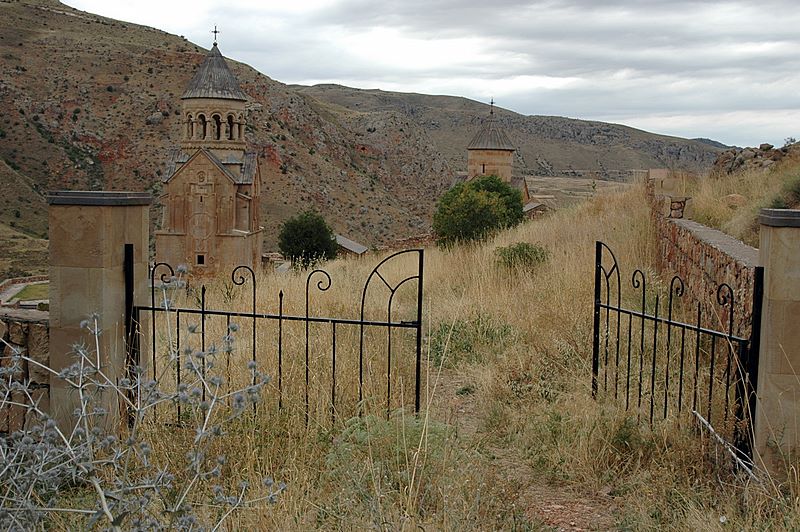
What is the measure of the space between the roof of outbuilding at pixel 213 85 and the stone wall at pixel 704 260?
2078 centimetres

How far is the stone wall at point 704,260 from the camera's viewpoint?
19.3 feet

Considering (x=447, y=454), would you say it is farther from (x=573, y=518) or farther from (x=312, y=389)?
(x=312, y=389)

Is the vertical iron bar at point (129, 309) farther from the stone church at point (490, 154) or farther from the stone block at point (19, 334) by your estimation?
the stone church at point (490, 154)

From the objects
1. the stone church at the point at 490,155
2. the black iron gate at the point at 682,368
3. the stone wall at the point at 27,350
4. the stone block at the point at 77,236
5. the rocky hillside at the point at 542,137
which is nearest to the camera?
the black iron gate at the point at 682,368

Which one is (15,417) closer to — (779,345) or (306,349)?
(306,349)

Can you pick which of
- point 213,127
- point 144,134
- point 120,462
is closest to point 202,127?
point 213,127

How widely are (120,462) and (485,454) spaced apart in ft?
7.13

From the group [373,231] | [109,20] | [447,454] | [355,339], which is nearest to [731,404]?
[447,454]

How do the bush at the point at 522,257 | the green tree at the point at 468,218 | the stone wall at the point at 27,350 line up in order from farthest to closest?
the green tree at the point at 468,218 → the bush at the point at 522,257 → the stone wall at the point at 27,350

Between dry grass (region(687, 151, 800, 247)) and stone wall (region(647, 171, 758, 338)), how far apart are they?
37 cm

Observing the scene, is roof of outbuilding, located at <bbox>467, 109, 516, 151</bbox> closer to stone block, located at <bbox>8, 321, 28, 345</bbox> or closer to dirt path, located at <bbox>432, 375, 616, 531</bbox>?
dirt path, located at <bbox>432, 375, 616, 531</bbox>

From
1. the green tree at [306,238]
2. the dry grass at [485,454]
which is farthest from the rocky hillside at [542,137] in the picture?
the dry grass at [485,454]

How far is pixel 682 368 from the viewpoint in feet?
15.6

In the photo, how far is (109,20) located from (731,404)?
97609 millimetres
